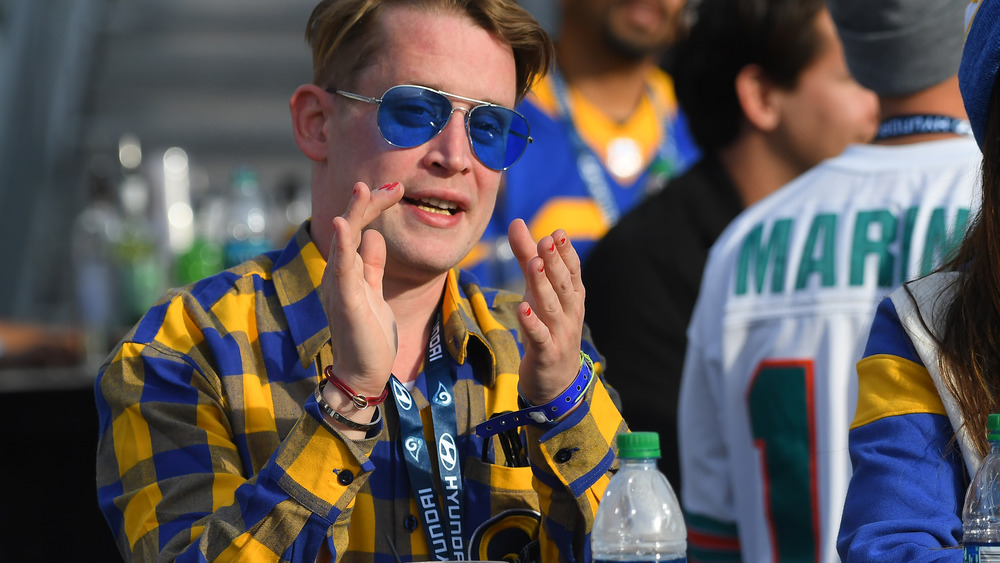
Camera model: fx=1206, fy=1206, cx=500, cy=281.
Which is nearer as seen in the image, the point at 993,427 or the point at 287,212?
the point at 993,427

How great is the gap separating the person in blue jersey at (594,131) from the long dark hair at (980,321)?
2.97 m

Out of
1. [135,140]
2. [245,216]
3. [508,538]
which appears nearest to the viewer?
[508,538]

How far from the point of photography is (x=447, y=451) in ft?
6.89

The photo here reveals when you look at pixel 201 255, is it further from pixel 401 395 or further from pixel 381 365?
pixel 381 365

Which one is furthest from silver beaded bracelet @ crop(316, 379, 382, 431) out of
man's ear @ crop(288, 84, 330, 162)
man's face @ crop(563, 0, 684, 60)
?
man's face @ crop(563, 0, 684, 60)

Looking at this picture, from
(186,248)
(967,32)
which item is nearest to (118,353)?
(967,32)

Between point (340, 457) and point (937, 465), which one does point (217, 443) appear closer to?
point (340, 457)

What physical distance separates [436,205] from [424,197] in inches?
1.3

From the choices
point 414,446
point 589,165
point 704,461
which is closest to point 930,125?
point 704,461

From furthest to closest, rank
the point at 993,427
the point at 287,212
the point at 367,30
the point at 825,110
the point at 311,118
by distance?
the point at 287,212 → the point at 825,110 → the point at 311,118 → the point at 367,30 → the point at 993,427

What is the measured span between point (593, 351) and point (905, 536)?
790 mm

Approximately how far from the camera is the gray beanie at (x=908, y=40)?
114 inches

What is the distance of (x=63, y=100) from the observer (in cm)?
836

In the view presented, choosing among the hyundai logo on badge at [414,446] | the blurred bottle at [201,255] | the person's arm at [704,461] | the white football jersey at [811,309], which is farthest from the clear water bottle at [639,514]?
the blurred bottle at [201,255]
